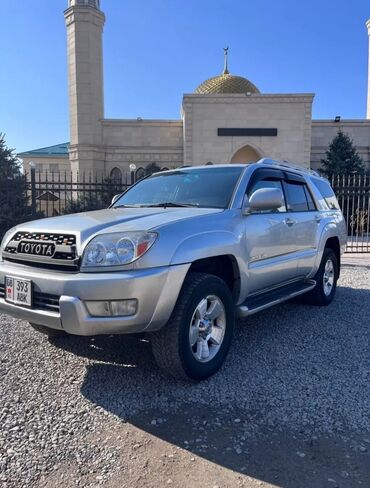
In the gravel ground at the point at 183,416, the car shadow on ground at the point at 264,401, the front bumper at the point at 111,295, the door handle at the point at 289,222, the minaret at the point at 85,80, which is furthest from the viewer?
the minaret at the point at 85,80

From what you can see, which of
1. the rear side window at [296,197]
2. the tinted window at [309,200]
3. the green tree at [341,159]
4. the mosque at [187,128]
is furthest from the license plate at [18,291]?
the green tree at [341,159]

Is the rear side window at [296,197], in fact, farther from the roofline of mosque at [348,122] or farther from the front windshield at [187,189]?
the roofline of mosque at [348,122]

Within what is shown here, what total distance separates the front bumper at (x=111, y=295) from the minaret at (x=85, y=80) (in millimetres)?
27446

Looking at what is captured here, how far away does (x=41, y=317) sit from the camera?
309cm

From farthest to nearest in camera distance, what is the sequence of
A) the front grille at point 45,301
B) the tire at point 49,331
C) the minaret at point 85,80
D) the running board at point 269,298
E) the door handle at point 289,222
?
the minaret at point 85,80, the door handle at point 289,222, the tire at point 49,331, the running board at point 269,298, the front grille at point 45,301

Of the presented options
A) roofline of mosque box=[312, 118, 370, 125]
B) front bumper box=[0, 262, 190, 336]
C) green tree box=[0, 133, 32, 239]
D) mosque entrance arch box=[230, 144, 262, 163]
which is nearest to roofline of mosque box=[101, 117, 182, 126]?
mosque entrance arch box=[230, 144, 262, 163]

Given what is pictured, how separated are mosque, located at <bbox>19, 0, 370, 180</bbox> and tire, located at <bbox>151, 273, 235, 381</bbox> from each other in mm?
25184

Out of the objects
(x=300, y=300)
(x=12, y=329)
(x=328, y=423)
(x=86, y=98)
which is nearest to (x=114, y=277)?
(x=328, y=423)

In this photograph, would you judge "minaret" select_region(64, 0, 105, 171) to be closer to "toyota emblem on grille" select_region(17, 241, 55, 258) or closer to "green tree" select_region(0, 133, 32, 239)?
"green tree" select_region(0, 133, 32, 239)

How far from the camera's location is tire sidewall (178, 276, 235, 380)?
10.6 ft

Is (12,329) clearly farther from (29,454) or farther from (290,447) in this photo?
(290,447)

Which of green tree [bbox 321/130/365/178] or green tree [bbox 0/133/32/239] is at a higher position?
green tree [bbox 321/130/365/178]

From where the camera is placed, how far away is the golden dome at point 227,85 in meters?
32.3

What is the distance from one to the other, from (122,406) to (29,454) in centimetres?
76
